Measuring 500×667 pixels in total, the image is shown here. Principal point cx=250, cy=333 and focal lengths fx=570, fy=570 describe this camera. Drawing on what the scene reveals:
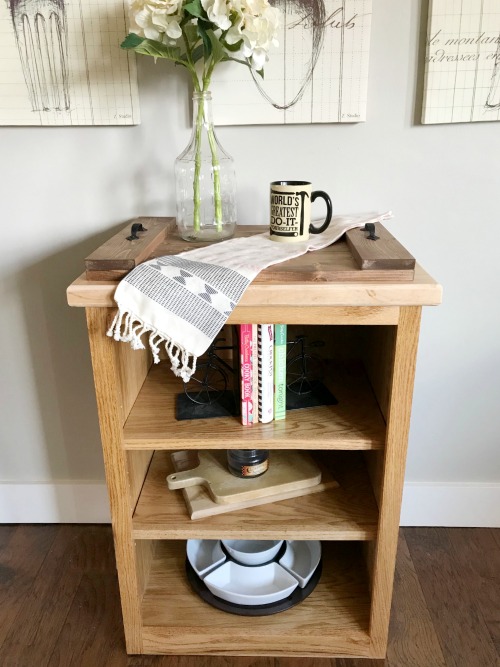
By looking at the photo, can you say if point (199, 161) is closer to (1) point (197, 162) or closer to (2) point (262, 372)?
(1) point (197, 162)

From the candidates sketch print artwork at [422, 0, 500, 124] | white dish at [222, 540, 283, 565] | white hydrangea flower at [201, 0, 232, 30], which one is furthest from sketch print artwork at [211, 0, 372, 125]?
white dish at [222, 540, 283, 565]

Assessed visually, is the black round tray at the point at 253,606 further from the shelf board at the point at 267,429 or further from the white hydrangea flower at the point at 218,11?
the white hydrangea flower at the point at 218,11

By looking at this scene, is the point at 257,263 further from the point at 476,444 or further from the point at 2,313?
the point at 476,444

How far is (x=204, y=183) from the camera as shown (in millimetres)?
1136

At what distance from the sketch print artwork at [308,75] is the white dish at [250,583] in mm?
963

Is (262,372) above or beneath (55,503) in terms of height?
above

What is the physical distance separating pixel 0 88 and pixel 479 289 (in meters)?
1.14

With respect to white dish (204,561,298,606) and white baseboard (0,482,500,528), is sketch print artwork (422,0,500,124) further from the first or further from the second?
white dish (204,561,298,606)

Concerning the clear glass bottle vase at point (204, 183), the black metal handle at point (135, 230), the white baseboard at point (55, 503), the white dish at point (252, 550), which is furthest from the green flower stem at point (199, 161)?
the white baseboard at point (55, 503)

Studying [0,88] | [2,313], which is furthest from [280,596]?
[0,88]

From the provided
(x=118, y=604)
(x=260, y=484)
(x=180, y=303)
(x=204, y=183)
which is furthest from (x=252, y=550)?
(x=204, y=183)

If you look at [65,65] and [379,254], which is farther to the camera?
[65,65]

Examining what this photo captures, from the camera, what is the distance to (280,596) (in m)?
1.20

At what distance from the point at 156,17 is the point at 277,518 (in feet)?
3.00
